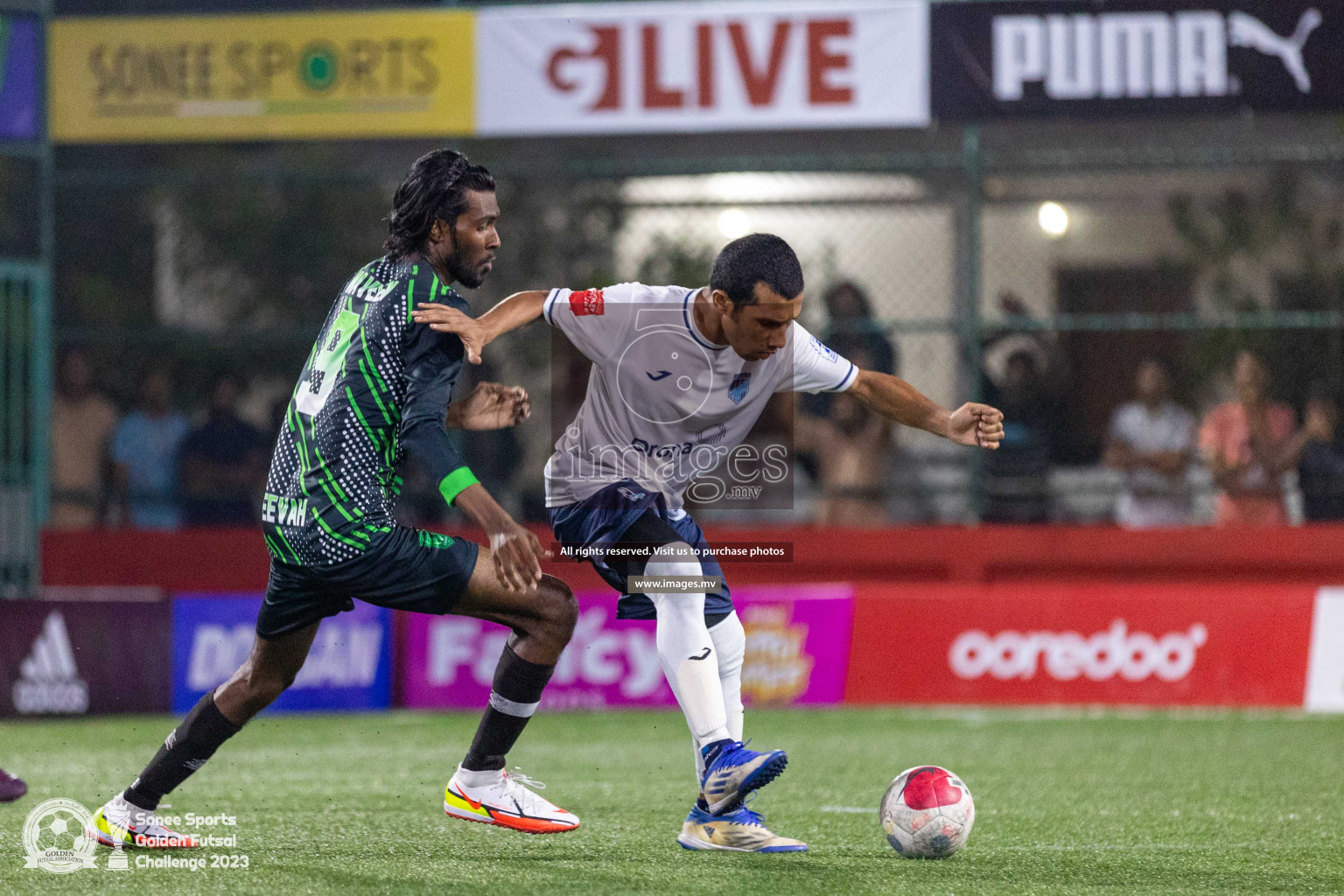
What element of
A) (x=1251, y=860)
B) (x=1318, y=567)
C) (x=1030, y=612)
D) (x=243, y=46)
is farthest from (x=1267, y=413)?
(x=243, y=46)

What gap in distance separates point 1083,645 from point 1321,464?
2.29 metres

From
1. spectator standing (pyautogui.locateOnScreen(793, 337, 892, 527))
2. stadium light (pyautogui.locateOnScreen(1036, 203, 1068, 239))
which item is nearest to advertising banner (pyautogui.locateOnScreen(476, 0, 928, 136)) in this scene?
spectator standing (pyautogui.locateOnScreen(793, 337, 892, 527))

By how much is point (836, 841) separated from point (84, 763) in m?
4.37

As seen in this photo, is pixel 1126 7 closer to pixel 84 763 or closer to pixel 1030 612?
pixel 1030 612

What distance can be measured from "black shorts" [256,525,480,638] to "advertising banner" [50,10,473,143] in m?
7.67

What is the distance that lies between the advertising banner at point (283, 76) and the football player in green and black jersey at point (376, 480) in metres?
7.35

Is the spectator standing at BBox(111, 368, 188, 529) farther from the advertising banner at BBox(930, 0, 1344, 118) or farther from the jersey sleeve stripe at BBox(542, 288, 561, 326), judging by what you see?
the jersey sleeve stripe at BBox(542, 288, 561, 326)

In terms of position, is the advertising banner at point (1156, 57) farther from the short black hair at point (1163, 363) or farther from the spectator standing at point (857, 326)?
the short black hair at point (1163, 363)

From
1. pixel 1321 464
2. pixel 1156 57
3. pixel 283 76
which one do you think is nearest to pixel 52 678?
pixel 283 76

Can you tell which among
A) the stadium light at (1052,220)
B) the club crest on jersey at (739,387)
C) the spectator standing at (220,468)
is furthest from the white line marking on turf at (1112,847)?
the stadium light at (1052,220)

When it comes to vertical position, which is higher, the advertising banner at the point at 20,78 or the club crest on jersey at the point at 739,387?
the advertising banner at the point at 20,78

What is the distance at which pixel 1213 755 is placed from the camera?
8.73 meters

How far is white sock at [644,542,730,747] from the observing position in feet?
18.4

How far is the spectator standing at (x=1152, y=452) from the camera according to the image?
39.4 ft
